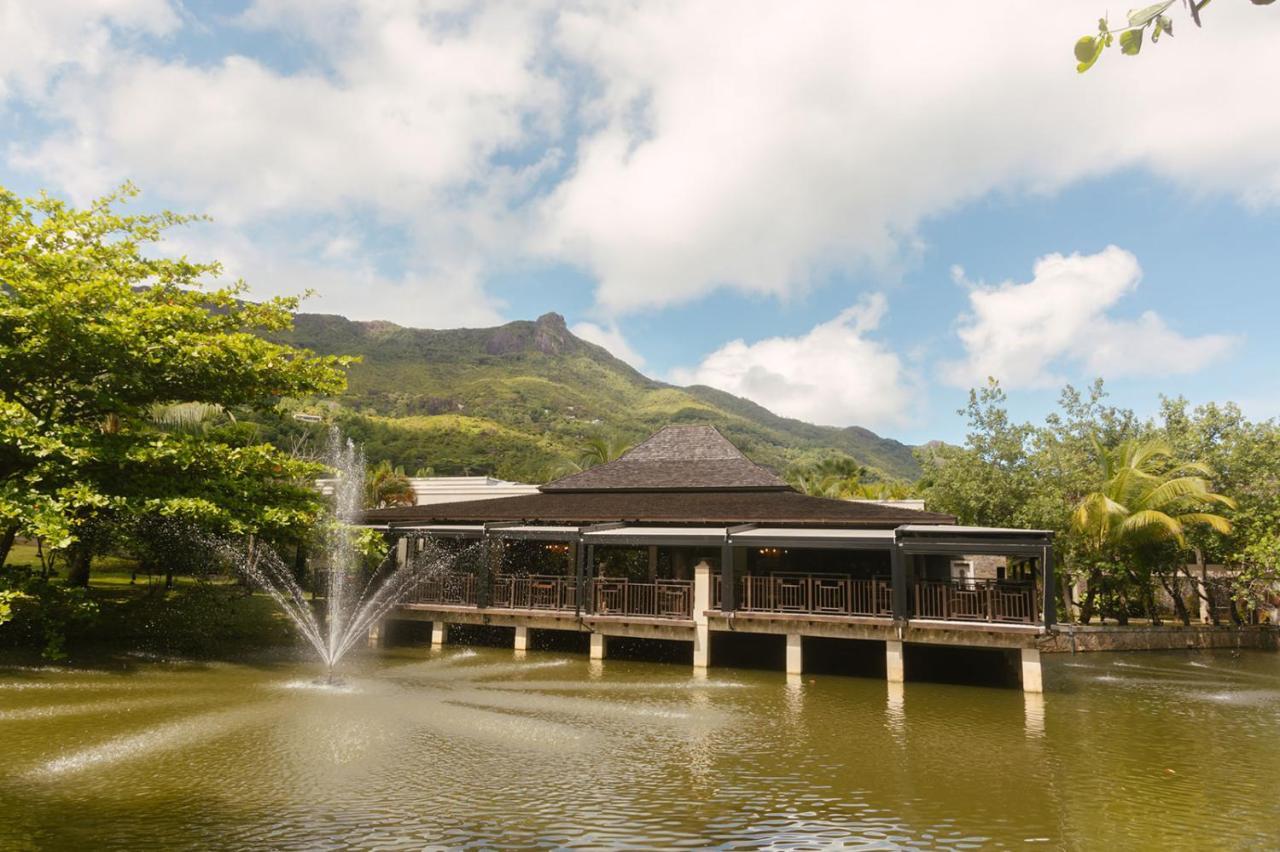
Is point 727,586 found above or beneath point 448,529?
beneath

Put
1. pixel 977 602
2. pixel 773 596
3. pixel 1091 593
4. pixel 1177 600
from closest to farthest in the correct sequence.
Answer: pixel 977 602
pixel 773 596
pixel 1091 593
pixel 1177 600

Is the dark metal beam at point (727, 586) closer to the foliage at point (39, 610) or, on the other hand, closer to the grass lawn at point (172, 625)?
the grass lawn at point (172, 625)

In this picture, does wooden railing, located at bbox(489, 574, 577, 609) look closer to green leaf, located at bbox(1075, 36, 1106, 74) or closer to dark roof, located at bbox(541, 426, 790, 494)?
dark roof, located at bbox(541, 426, 790, 494)

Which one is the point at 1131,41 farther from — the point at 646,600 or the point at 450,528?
the point at 450,528

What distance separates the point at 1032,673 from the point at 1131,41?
17.5m

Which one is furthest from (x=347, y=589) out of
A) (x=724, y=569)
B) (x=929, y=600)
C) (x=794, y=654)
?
(x=929, y=600)

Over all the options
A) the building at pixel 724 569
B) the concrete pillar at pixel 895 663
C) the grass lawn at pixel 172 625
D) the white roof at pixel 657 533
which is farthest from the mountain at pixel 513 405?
the concrete pillar at pixel 895 663

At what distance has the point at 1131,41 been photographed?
2.20 metres

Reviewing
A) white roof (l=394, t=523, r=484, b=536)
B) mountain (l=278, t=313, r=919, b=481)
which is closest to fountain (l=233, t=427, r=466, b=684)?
white roof (l=394, t=523, r=484, b=536)

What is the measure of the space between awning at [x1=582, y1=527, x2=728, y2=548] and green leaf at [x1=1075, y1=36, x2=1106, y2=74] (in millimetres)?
16817

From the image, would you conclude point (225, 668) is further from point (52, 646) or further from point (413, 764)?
point (413, 764)

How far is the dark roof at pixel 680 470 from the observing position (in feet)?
84.9

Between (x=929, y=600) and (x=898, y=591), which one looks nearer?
(x=898, y=591)

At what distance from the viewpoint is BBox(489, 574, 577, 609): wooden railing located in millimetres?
20984
